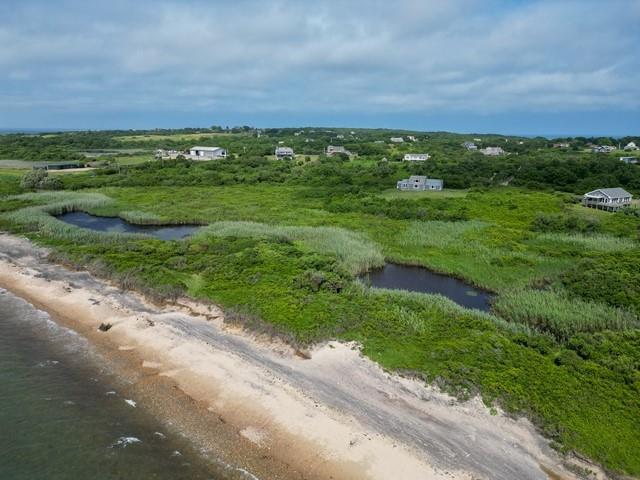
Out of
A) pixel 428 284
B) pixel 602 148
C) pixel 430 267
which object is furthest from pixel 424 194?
pixel 602 148

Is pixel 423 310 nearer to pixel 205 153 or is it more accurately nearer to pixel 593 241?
pixel 593 241

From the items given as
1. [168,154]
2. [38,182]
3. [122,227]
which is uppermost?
[168,154]

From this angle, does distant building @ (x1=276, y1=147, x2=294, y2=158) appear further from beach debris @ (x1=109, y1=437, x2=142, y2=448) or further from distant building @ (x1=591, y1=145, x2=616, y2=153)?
beach debris @ (x1=109, y1=437, x2=142, y2=448)

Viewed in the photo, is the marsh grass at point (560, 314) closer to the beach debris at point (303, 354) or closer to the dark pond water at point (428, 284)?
the dark pond water at point (428, 284)

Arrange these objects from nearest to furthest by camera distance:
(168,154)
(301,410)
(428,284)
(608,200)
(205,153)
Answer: (301,410)
(428,284)
(608,200)
(205,153)
(168,154)

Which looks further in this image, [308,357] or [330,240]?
[330,240]

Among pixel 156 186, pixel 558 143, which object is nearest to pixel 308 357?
pixel 156 186

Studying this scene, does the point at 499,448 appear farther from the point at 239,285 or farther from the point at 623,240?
the point at 623,240

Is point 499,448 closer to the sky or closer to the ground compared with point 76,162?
closer to the ground
